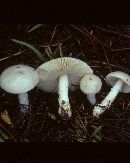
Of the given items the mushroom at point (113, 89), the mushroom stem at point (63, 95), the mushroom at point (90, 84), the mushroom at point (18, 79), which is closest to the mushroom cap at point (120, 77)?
the mushroom at point (113, 89)

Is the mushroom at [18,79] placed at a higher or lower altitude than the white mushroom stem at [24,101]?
higher

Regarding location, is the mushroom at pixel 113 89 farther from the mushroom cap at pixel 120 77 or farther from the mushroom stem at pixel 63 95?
the mushroom stem at pixel 63 95

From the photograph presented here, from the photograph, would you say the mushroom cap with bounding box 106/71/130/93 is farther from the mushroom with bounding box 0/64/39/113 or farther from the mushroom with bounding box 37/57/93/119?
the mushroom with bounding box 0/64/39/113

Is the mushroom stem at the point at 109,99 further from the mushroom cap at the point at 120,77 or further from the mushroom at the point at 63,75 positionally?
the mushroom at the point at 63,75

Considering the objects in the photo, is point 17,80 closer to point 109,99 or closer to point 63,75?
point 63,75

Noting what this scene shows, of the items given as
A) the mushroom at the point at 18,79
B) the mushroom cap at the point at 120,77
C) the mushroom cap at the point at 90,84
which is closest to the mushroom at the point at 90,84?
the mushroom cap at the point at 90,84

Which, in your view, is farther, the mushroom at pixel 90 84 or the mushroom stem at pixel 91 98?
the mushroom stem at pixel 91 98

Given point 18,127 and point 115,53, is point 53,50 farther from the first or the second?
point 18,127
